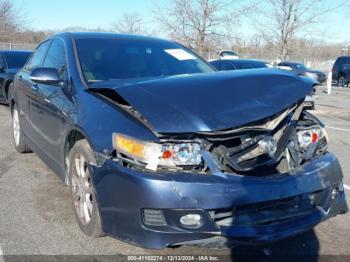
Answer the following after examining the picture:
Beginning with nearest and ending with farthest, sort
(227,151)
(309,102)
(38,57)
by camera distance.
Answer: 1. (227,151)
2. (309,102)
3. (38,57)

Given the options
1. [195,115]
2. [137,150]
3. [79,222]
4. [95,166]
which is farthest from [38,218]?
[195,115]

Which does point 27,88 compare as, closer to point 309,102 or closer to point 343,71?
point 309,102

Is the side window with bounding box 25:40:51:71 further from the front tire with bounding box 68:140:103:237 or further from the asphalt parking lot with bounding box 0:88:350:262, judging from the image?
the front tire with bounding box 68:140:103:237

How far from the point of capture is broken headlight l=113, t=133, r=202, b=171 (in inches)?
120

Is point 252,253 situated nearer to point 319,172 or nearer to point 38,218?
point 319,172

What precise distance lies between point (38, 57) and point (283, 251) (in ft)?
12.5

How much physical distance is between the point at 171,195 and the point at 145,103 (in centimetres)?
72

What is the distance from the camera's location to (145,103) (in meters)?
3.28

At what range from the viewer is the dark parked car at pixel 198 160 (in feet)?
9.82

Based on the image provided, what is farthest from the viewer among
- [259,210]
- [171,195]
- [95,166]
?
[95,166]

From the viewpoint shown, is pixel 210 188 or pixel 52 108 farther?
pixel 52 108

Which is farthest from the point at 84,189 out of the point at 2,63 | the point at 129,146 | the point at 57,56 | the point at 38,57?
the point at 2,63

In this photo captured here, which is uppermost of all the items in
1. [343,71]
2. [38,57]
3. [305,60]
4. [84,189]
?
[38,57]

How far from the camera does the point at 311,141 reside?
371 centimetres
